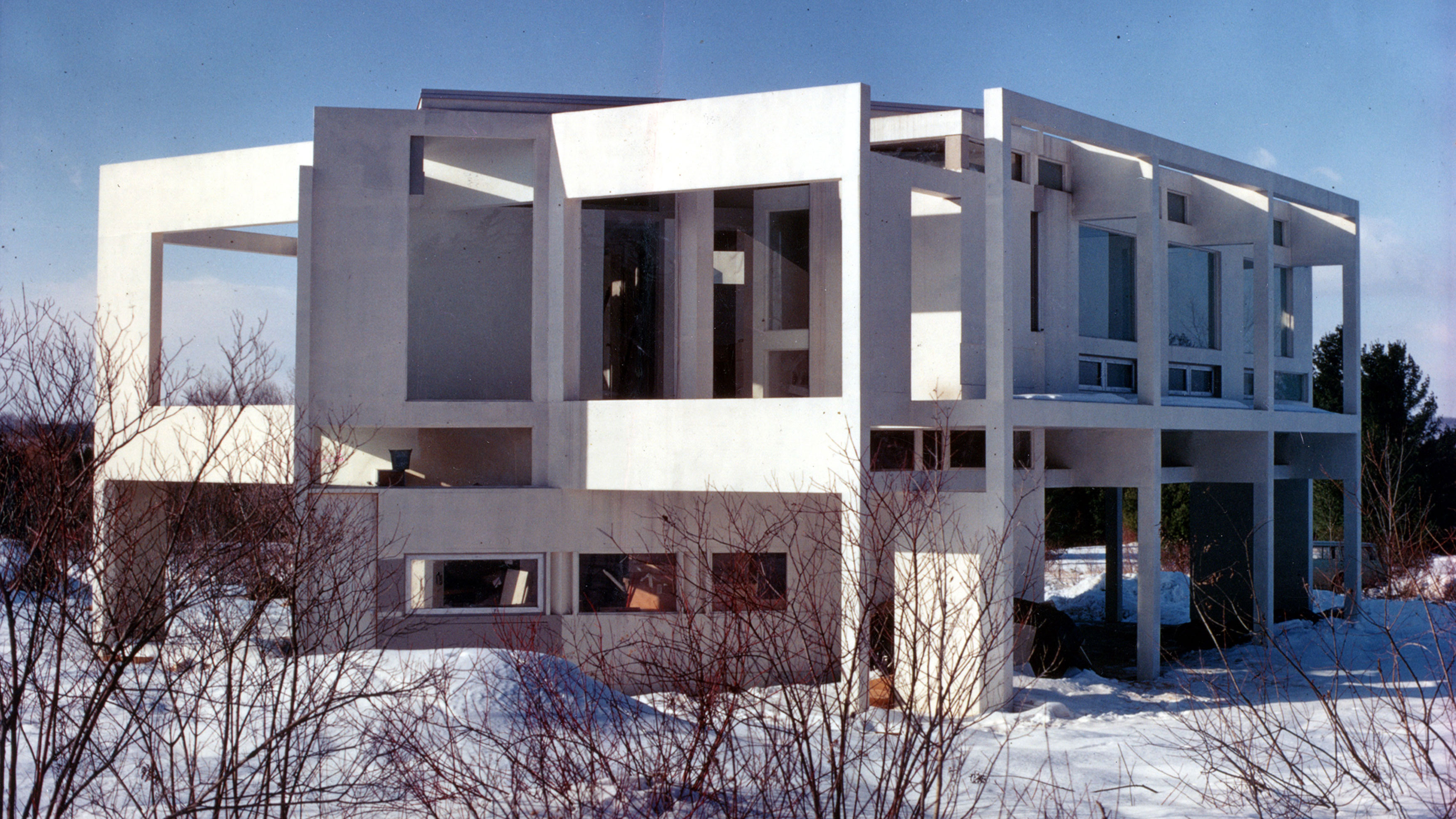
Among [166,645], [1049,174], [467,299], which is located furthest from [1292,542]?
[166,645]

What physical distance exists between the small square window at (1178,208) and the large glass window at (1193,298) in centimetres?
58

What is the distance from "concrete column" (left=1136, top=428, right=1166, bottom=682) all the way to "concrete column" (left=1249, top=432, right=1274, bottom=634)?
2.93m

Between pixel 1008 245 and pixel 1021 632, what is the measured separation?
5.54m

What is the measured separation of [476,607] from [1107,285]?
1109 centimetres

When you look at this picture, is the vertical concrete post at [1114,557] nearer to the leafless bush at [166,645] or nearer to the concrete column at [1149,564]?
the concrete column at [1149,564]

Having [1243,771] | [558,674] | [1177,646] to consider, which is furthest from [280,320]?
[1177,646]

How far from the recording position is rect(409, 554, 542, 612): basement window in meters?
15.5

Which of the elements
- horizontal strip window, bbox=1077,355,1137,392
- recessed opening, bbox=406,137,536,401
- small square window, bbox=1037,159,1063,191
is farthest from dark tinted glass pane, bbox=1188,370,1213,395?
recessed opening, bbox=406,137,536,401

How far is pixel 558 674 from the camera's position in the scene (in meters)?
10.6

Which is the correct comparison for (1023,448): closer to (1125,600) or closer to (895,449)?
(895,449)

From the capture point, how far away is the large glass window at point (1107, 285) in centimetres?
1852

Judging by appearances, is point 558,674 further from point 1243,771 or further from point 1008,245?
point 1008,245

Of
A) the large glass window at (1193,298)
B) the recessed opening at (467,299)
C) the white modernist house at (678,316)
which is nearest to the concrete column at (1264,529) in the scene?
the white modernist house at (678,316)

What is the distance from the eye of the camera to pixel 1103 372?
60.8 ft
